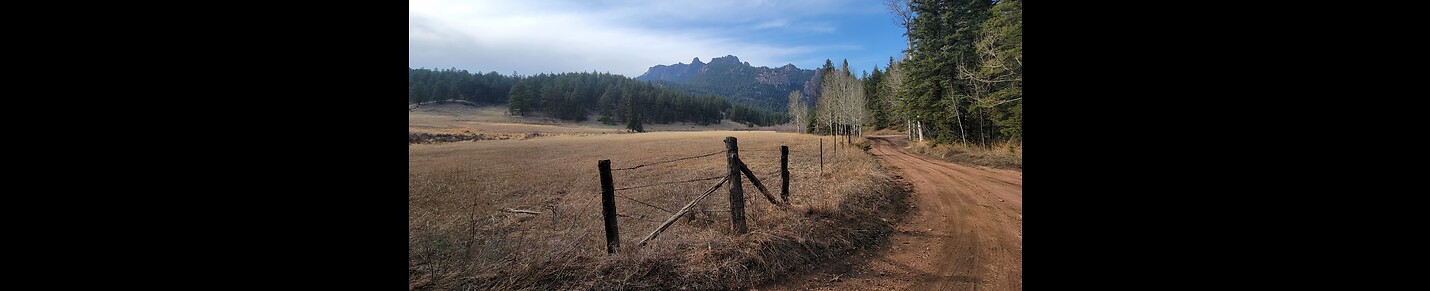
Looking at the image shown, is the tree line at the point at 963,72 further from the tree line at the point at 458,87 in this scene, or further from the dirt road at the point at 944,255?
the tree line at the point at 458,87

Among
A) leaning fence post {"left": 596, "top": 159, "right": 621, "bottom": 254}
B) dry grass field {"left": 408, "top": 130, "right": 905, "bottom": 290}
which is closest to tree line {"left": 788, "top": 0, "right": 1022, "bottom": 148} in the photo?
dry grass field {"left": 408, "top": 130, "right": 905, "bottom": 290}

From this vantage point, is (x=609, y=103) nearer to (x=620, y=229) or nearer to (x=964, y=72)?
(x=964, y=72)

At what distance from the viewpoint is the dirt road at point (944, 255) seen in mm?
3861

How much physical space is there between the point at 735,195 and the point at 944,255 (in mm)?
2311

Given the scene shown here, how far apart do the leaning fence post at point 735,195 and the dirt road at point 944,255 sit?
1.09 meters

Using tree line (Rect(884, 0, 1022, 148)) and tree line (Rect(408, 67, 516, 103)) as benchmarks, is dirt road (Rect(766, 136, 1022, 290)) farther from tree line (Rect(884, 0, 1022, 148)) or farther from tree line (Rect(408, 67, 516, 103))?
tree line (Rect(884, 0, 1022, 148))

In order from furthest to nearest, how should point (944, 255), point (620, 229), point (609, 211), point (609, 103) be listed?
point (609, 103) → point (620, 229) → point (944, 255) → point (609, 211)

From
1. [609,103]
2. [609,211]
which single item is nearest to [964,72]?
[609,211]

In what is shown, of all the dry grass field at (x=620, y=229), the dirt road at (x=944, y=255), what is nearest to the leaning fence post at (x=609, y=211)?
the dry grass field at (x=620, y=229)

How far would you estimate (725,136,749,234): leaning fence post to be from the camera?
492cm

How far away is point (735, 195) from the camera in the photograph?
502 cm

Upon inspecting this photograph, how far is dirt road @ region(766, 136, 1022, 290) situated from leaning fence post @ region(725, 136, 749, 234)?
1.09 metres
